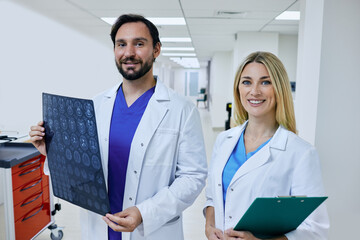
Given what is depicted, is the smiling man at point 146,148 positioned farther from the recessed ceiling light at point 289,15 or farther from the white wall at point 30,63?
the recessed ceiling light at point 289,15

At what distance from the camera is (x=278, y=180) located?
1.17 m

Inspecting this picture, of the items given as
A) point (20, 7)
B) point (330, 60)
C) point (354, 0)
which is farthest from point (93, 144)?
point (20, 7)

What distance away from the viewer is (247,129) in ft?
4.67

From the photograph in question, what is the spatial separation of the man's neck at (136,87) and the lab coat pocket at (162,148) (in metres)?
0.22

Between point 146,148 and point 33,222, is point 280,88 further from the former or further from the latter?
point 33,222

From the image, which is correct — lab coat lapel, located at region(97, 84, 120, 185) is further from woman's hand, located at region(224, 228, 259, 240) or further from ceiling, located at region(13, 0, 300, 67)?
ceiling, located at region(13, 0, 300, 67)

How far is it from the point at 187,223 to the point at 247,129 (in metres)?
2.24

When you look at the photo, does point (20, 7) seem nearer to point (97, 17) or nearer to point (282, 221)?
point (97, 17)

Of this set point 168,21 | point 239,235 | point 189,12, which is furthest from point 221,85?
point 239,235

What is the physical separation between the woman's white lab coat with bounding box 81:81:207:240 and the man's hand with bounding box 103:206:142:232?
0.05 metres

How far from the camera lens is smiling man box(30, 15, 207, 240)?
4.54 ft

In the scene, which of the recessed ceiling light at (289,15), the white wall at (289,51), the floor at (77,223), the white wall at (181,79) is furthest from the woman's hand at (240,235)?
the white wall at (181,79)

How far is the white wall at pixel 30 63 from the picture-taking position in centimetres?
351

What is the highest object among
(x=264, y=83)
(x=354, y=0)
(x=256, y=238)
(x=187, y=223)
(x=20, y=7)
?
(x=20, y=7)
